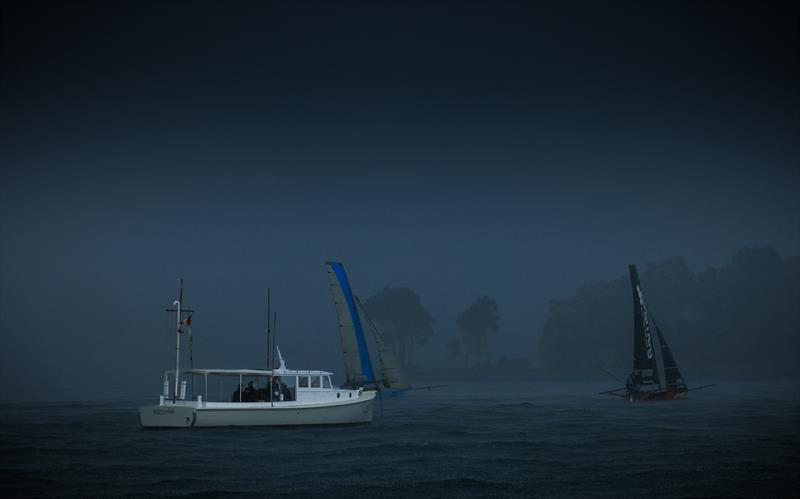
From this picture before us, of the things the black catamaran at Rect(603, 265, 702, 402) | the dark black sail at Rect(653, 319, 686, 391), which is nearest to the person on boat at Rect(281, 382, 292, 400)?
the black catamaran at Rect(603, 265, 702, 402)

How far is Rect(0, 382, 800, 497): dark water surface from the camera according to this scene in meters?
28.5

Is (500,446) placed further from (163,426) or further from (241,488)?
(163,426)

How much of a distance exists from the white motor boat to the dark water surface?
0.85 metres

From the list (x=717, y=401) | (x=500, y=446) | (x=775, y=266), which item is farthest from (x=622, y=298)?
(x=500, y=446)

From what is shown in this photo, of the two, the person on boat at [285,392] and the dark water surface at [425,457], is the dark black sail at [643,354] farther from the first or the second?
the person on boat at [285,392]

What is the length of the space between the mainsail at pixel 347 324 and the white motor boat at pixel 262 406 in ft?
59.9

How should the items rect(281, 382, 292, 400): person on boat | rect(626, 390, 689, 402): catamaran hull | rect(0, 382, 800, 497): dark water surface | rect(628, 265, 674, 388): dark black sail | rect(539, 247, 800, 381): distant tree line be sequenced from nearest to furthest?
rect(0, 382, 800, 497): dark water surface
rect(281, 382, 292, 400): person on boat
rect(626, 390, 689, 402): catamaran hull
rect(628, 265, 674, 388): dark black sail
rect(539, 247, 800, 381): distant tree line

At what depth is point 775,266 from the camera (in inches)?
5792

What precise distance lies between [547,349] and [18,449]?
468ft

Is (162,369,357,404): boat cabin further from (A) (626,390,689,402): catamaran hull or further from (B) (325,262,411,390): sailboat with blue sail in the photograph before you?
(A) (626,390,689,402): catamaran hull

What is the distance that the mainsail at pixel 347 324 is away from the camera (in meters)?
70.6

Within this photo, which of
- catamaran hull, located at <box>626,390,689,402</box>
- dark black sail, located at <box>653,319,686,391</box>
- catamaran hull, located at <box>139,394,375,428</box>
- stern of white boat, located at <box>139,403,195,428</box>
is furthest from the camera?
catamaran hull, located at <box>626,390,689,402</box>

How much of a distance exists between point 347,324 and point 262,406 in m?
24.7

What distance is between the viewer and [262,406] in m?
46.5
